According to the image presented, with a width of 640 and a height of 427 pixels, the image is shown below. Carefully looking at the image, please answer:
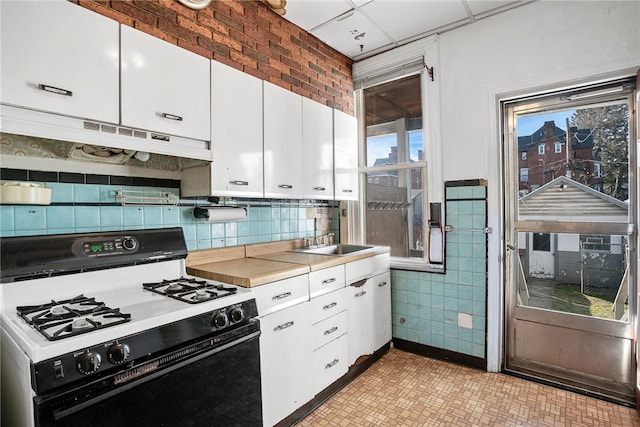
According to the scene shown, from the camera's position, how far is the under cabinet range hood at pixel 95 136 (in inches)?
47.0

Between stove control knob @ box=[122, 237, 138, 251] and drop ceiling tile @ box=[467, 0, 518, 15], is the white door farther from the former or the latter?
stove control knob @ box=[122, 237, 138, 251]

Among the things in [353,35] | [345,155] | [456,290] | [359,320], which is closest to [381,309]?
[359,320]

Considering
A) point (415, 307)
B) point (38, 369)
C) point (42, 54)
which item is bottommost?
point (415, 307)

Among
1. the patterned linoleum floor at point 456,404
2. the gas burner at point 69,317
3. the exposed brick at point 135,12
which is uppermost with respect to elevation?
the exposed brick at point 135,12

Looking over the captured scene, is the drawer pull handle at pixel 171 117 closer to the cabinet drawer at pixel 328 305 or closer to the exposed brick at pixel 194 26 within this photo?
the exposed brick at pixel 194 26

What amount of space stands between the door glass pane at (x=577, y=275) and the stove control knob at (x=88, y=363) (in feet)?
8.81

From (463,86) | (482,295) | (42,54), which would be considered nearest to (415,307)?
(482,295)

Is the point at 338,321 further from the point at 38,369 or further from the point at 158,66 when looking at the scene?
the point at 158,66

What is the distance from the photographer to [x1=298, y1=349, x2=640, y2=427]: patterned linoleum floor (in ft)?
6.32

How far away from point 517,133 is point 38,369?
2996 mm

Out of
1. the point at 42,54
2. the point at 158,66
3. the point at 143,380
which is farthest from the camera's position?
the point at 158,66

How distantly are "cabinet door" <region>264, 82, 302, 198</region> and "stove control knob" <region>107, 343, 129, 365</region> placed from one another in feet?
3.95

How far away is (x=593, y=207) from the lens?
221 cm

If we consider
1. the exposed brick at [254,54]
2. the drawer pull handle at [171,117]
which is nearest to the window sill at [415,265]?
the exposed brick at [254,54]
